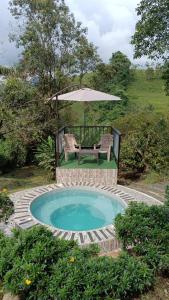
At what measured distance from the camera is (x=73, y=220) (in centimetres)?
687

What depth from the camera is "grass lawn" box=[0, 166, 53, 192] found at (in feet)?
29.8

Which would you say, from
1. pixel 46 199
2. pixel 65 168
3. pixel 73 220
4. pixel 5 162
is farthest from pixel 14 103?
pixel 73 220

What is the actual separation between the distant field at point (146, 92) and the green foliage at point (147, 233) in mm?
19842

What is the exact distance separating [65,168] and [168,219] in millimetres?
4893

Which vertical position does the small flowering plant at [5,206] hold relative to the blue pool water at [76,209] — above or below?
above

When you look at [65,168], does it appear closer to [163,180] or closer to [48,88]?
[163,180]

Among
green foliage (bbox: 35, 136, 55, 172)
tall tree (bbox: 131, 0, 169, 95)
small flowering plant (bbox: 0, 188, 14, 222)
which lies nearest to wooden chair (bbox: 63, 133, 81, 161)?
green foliage (bbox: 35, 136, 55, 172)

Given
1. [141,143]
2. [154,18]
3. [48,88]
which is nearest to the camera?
[154,18]

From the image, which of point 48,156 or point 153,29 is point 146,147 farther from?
point 153,29

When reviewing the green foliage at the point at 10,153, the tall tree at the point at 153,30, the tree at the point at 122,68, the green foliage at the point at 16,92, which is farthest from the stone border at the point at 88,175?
the tree at the point at 122,68

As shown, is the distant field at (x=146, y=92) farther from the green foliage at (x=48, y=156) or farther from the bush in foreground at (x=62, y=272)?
the bush in foreground at (x=62, y=272)

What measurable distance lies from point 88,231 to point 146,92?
79.1 ft

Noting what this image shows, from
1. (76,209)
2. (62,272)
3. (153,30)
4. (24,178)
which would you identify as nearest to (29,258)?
(62,272)

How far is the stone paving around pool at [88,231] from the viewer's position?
5426 mm
